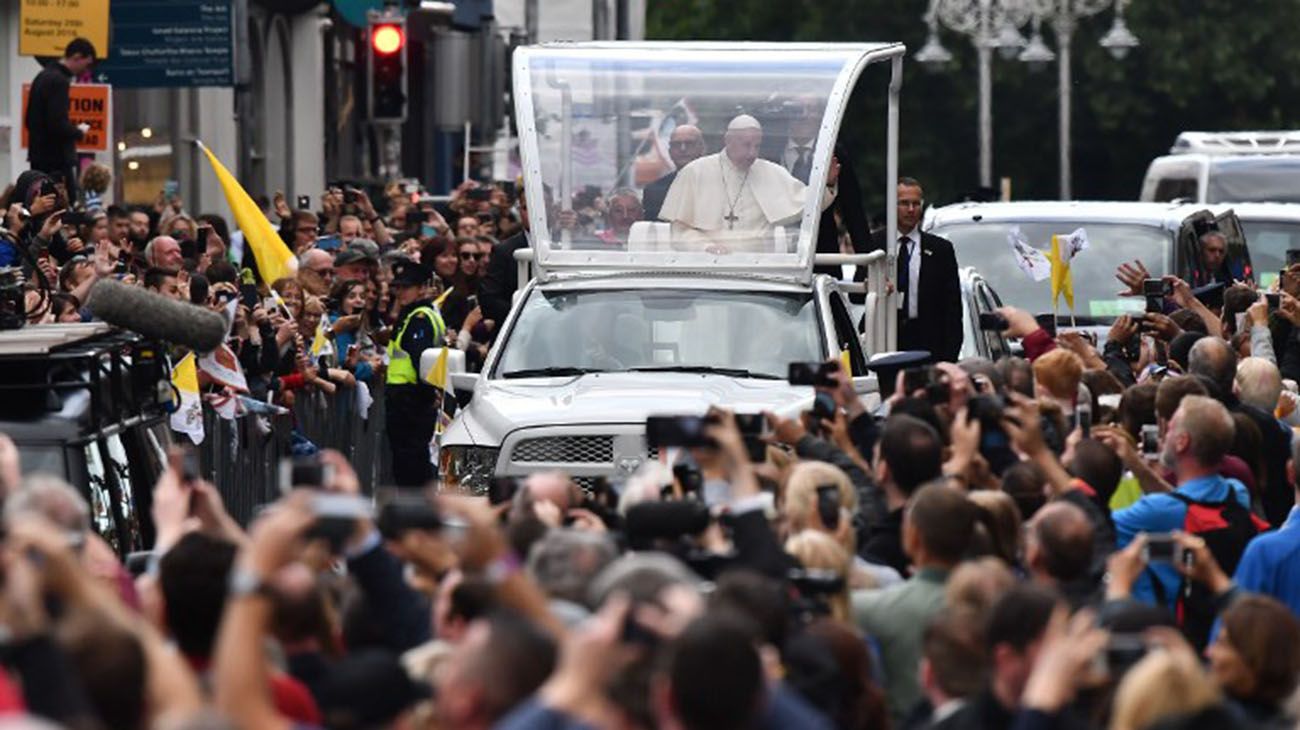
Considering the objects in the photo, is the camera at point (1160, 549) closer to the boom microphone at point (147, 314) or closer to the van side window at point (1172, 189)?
the boom microphone at point (147, 314)

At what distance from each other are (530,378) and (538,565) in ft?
27.0

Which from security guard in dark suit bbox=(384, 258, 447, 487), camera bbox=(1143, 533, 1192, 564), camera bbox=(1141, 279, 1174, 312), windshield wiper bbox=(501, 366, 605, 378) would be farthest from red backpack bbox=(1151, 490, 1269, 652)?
security guard in dark suit bbox=(384, 258, 447, 487)

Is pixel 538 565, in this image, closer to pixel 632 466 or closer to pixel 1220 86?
pixel 632 466

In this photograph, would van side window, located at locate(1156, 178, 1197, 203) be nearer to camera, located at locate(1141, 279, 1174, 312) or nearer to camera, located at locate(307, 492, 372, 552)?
camera, located at locate(1141, 279, 1174, 312)

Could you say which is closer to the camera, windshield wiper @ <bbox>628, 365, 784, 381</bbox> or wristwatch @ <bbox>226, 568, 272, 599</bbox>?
wristwatch @ <bbox>226, 568, 272, 599</bbox>

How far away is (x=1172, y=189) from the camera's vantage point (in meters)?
31.6

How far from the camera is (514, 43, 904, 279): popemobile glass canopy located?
55.7 ft

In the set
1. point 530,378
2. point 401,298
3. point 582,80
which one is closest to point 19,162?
point 401,298

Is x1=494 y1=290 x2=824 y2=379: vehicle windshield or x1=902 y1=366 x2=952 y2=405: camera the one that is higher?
x1=902 y1=366 x2=952 y2=405: camera

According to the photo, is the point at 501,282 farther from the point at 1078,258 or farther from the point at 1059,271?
the point at 1078,258

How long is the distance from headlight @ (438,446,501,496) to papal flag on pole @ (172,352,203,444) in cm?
141

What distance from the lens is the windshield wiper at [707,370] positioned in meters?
15.8

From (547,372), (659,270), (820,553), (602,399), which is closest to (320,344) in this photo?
(659,270)

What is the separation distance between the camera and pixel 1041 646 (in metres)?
7.18
